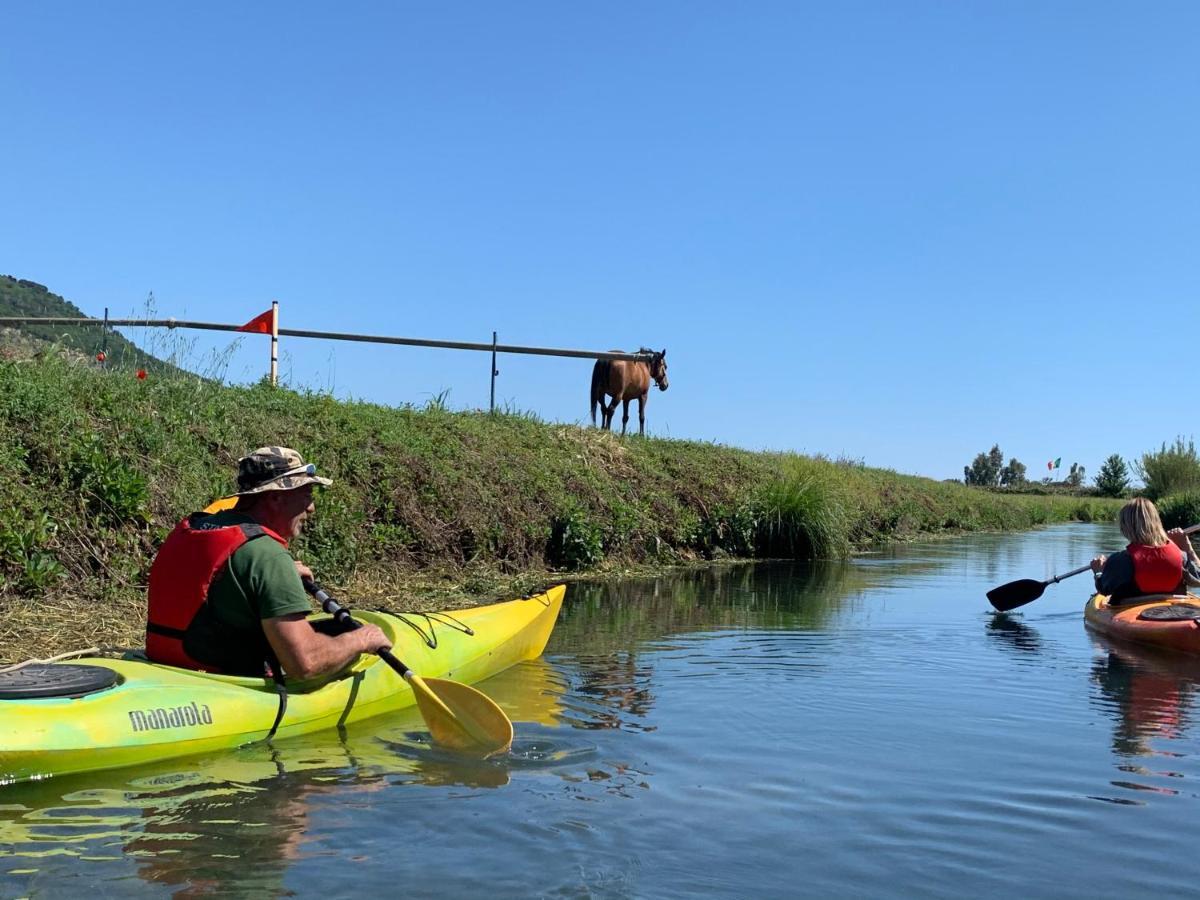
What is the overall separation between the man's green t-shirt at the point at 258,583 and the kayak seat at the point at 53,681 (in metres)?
0.55

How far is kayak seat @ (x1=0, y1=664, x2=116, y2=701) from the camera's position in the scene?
4.26 meters

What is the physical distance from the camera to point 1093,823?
13.6ft

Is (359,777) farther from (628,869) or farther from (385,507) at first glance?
(385,507)

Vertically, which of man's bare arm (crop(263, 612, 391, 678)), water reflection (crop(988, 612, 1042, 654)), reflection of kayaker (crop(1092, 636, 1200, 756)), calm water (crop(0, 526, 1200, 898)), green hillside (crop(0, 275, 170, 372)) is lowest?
calm water (crop(0, 526, 1200, 898))

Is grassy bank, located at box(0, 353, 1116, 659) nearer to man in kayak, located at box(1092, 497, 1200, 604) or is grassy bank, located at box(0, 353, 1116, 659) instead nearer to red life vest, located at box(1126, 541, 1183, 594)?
man in kayak, located at box(1092, 497, 1200, 604)

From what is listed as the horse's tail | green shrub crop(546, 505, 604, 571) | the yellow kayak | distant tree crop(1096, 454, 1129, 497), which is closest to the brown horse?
the horse's tail

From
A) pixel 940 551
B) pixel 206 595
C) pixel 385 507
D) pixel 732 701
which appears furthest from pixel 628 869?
pixel 940 551

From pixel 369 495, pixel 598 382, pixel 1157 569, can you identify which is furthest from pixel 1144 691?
pixel 598 382

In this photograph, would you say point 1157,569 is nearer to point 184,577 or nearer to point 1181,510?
point 184,577

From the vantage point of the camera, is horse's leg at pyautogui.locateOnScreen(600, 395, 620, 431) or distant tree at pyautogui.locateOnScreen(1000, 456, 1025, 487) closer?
horse's leg at pyautogui.locateOnScreen(600, 395, 620, 431)

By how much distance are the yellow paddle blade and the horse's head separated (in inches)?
522

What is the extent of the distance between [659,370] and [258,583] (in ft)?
46.3

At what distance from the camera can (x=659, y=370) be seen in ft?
60.5

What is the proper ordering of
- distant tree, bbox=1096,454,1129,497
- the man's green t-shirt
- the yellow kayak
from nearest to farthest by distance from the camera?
1. the yellow kayak
2. the man's green t-shirt
3. distant tree, bbox=1096,454,1129,497
